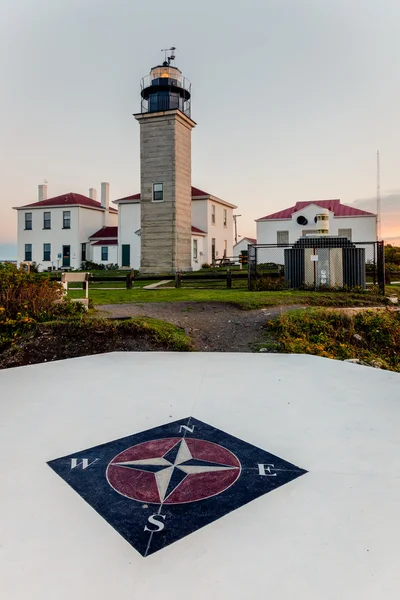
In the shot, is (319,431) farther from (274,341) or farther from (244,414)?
(274,341)

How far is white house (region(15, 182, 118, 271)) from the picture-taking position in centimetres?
3416

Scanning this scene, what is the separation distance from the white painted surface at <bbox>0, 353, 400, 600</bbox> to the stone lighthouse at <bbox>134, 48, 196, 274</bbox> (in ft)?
66.5

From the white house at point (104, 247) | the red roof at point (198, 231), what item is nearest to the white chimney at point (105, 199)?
the white house at point (104, 247)

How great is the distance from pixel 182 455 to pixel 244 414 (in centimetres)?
94

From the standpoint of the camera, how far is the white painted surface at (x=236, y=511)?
1.60m

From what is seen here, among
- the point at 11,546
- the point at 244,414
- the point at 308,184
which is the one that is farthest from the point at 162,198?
the point at 11,546

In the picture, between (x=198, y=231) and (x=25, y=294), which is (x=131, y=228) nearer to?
(x=198, y=231)

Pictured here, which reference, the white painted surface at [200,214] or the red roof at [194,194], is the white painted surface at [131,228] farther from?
the white painted surface at [200,214]

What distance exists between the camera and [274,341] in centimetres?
675

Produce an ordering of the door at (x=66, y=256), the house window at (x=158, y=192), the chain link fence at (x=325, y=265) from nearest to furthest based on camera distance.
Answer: the chain link fence at (x=325, y=265), the house window at (x=158, y=192), the door at (x=66, y=256)

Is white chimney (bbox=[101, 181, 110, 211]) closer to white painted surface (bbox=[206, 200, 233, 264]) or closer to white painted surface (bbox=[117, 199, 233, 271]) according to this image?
white painted surface (bbox=[117, 199, 233, 271])

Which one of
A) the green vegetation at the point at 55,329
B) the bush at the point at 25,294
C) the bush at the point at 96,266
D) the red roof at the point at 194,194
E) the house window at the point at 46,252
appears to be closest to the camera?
the green vegetation at the point at 55,329

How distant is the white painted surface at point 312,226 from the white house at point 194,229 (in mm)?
4914

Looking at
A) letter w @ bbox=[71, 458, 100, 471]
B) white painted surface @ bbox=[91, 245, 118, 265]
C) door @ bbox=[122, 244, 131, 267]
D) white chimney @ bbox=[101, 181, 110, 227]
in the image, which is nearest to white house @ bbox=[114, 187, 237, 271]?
door @ bbox=[122, 244, 131, 267]
